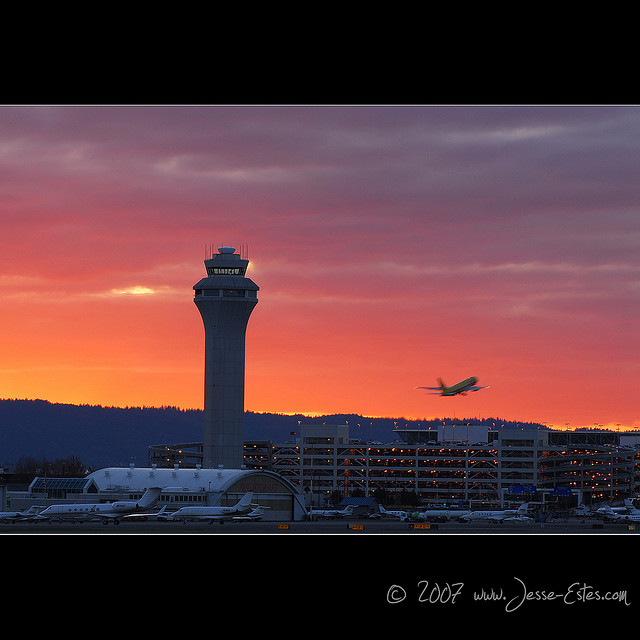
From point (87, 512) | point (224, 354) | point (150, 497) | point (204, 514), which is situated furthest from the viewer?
point (224, 354)

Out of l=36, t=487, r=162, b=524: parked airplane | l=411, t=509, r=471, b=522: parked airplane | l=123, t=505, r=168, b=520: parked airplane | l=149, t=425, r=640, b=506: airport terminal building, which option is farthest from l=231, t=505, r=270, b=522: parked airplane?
l=149, t=425, r=640, b=506: airport terminal building

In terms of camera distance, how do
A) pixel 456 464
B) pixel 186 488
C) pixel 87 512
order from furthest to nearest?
pixel 456 464, pixel 186 488, pixel 87 512

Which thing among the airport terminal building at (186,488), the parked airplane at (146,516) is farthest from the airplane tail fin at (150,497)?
the airport terminal building at (186,488)

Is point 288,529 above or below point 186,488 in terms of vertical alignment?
below

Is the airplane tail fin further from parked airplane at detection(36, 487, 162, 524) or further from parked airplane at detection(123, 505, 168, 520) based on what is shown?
parked airplane at detection(36, 487, 162, 524)

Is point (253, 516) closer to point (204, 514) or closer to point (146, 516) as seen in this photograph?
point (204, 514)

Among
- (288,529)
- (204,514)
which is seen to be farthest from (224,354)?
(288,529)
